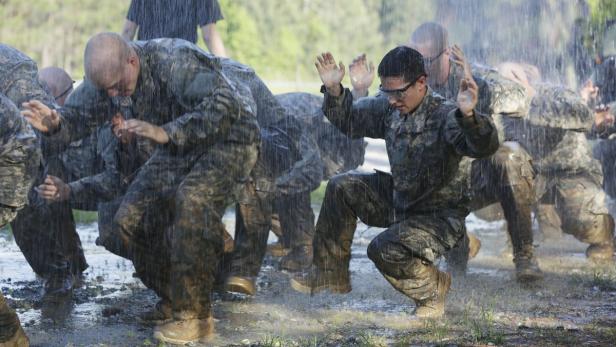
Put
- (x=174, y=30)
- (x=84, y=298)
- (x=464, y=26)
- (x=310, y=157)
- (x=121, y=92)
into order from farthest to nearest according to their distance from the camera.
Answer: (x=464, y=26) → (x=174, y=30) → (x=310, y=157) → (x=84, y=298) → (x=121, y=92)

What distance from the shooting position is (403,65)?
22.2 feet

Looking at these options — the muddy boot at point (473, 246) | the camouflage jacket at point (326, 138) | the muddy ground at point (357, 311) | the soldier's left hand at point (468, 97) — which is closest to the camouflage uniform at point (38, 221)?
the muddy ground at point (357, 311)

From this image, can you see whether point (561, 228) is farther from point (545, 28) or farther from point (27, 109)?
point (545, 28)

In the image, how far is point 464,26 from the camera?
22.1 meters

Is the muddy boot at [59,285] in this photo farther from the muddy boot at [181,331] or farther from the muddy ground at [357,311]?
the muddy boot at [181,331]

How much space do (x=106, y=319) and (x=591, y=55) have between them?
790 centimetres

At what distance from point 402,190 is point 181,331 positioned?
1704 mm

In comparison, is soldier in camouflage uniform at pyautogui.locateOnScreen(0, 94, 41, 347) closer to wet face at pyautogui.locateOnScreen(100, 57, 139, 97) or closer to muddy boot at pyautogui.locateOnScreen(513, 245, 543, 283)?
wet face at pyautogui.locateOnScreen(100, 57, 139, 97)

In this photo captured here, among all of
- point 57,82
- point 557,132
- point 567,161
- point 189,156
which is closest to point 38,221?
point 57,82

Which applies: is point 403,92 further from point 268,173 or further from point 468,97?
point 268,173

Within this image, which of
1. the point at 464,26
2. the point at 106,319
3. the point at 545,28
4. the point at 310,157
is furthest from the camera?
the point at 464,26

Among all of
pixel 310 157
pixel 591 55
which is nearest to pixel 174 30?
pixel 310 157

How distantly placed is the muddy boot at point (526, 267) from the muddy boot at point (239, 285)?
6.89 feet

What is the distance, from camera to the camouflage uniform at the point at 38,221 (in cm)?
761
